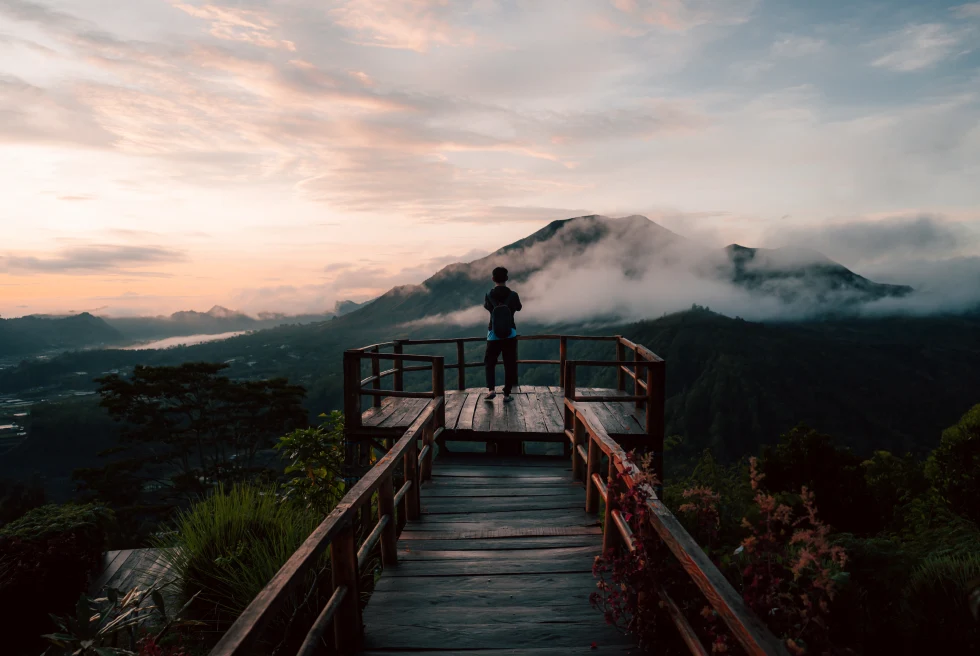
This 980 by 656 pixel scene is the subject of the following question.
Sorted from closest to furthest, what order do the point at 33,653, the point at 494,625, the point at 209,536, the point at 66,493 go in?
the point at 494,625
the point at 209,536
the point at 33,653
the point at 66,493

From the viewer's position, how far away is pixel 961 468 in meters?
14.8

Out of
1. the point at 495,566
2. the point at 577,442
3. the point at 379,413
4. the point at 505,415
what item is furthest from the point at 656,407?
the point at 379,413

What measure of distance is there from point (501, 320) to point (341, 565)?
219 inches

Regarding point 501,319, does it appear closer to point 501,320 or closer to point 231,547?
point 501,320

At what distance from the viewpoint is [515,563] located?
420 cm

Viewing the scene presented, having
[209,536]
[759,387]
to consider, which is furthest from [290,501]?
[759,387]

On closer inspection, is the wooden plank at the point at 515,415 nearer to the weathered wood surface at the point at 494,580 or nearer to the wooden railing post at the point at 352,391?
the weathered wood surface at the point at 494,580

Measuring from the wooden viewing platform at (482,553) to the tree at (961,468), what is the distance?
40.1ft

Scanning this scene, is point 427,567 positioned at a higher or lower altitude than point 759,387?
higher

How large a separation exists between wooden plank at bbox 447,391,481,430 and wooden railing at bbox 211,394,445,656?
2420 mm

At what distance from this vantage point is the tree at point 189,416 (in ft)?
98.7

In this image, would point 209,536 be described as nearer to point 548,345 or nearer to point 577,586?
point 577,586

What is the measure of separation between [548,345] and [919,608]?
170529 mm

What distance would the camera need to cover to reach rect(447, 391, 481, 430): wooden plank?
772 cm
